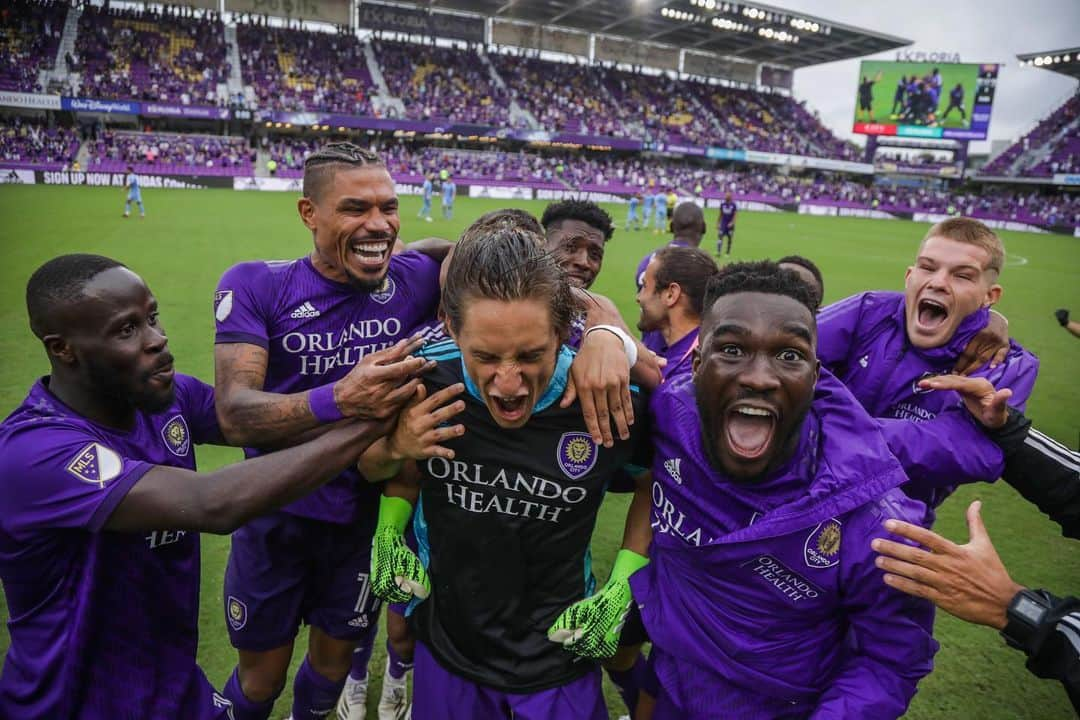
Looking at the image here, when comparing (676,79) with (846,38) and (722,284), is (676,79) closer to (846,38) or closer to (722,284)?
(846,38)

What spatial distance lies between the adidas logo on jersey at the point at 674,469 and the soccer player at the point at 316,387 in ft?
5.14

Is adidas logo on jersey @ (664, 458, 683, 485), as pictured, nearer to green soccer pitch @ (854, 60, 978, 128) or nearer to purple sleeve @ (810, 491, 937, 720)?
purple sleeve @ (810, 491, 937, 720)

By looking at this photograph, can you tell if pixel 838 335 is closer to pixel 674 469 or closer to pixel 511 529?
pixel 674 469

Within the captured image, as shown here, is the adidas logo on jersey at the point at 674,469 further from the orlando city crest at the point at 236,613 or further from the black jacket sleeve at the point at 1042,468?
the orlando city crest at the point at 236,613

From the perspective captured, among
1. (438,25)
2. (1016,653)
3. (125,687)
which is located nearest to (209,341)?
(125,687)

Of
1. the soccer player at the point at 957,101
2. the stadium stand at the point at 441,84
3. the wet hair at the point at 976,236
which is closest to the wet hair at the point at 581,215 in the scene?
the wet hair at the point at 976,236

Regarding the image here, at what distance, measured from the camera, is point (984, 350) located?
3.33 metres

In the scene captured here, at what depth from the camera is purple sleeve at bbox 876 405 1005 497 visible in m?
2.65

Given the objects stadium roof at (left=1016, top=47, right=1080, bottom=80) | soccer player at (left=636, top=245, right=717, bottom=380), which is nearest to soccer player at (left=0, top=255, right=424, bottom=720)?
soccer player at (left=636, top=245, right=717, bottom=380)

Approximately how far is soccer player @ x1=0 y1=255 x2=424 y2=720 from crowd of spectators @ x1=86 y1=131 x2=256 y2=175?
3828 centimetres

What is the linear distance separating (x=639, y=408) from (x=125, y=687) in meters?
2.17

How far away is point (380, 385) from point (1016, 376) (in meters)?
3.03

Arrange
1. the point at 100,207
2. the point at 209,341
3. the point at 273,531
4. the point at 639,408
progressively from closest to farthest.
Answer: the point at 639,408, the point at 273,531, the point at 209,341, the point at 100,207

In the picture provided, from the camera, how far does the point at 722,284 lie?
241 cm
